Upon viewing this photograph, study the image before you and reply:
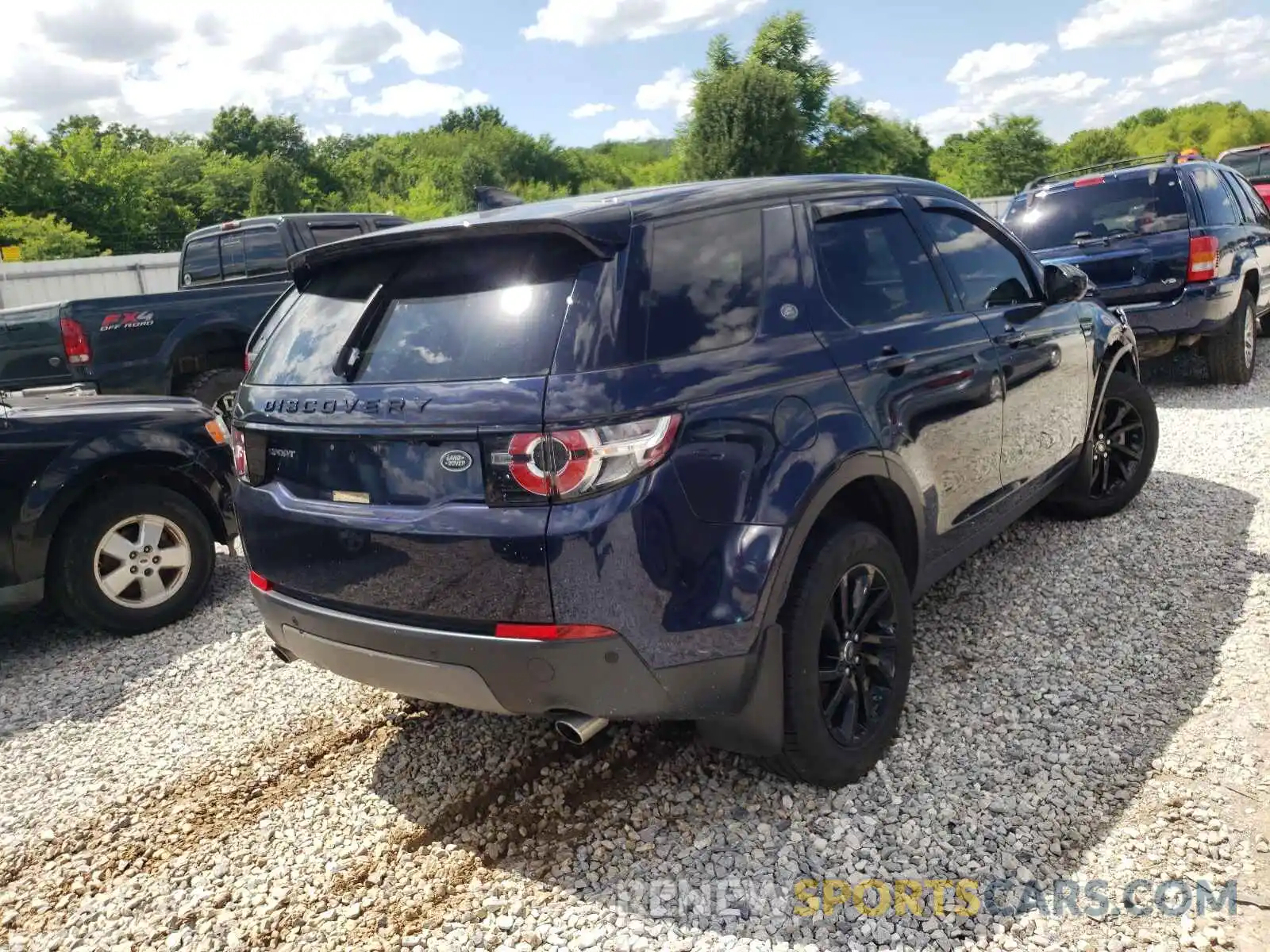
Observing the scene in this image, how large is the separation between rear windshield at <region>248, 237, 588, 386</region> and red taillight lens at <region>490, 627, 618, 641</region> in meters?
0.64

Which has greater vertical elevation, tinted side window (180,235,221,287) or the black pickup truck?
tinted side window (180,235,221,287)

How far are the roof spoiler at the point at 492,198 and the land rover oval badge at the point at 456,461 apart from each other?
6.74 feet

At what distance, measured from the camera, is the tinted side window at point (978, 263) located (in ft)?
12.7

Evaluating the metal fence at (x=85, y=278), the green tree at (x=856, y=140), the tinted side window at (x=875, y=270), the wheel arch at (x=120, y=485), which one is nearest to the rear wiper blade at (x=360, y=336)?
the tinted side window at (x=875, y=270)

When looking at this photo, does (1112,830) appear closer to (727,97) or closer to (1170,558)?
(1170,558)

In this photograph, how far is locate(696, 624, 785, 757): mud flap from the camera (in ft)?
8.49

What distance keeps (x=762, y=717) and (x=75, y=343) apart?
7.19 m

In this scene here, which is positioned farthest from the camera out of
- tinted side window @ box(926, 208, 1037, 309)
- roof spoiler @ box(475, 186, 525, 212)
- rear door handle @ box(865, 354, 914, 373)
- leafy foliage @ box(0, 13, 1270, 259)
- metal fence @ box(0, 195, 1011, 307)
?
leafy foliage @ box(0, 13, 1270, 259)

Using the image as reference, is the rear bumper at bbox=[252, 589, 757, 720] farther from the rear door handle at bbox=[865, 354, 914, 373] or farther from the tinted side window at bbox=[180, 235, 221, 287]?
the tinted side window at bbox=[180, 235, 221, 287]

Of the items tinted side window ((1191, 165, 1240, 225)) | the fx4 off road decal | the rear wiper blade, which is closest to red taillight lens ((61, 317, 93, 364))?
the fx4 off road decal

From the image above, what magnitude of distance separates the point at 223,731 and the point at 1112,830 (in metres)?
3.14

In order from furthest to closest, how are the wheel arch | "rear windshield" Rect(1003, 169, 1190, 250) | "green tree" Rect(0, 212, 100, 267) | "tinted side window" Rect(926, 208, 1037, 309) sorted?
"green tree" Rect(0, 212, 100, 267) < "rear windshield" Rect(1003, 169, 1190, 250) < the wheel arch < "tinted side window" Rect(926, 208, 1037, 309)

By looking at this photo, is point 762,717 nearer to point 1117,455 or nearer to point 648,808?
point 648,808

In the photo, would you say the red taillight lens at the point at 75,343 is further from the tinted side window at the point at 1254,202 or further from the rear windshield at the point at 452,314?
the tinted side window at the point at 1254,202
